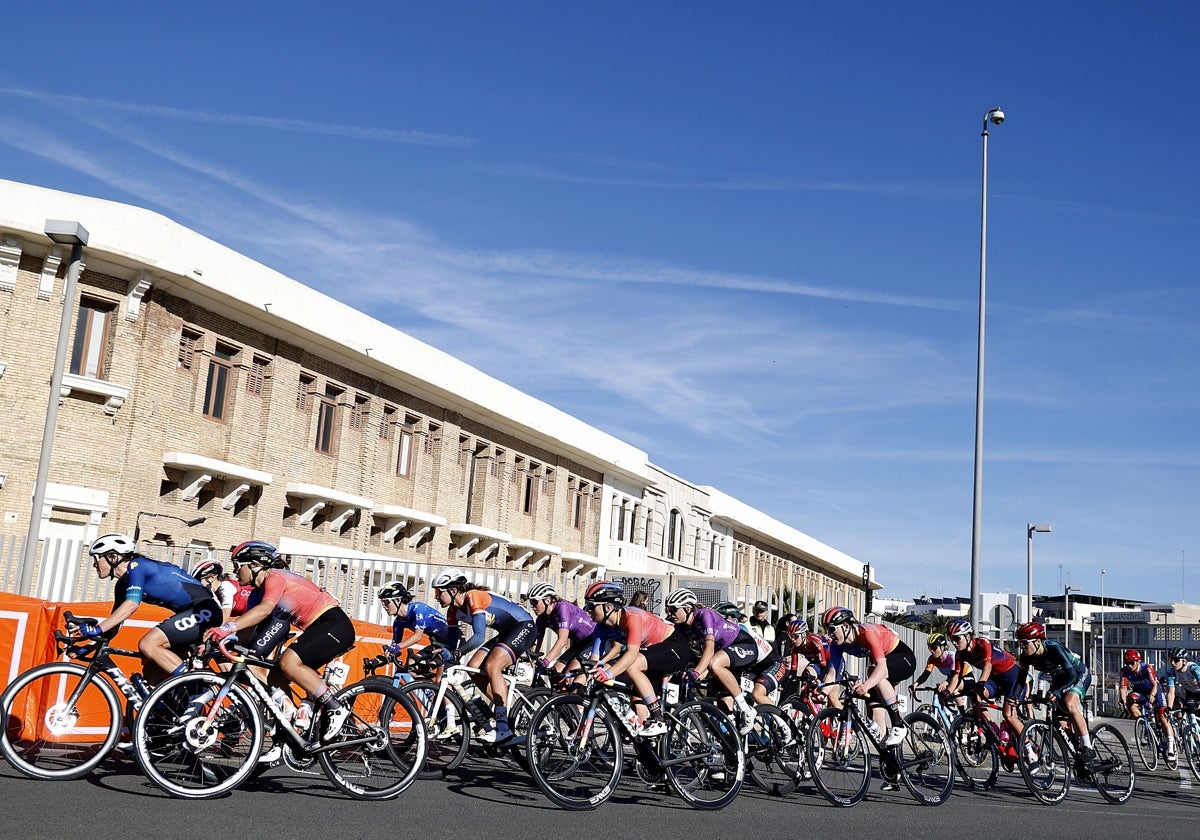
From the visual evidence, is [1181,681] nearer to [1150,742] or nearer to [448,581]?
[1150,742]

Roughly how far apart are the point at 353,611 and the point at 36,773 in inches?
369

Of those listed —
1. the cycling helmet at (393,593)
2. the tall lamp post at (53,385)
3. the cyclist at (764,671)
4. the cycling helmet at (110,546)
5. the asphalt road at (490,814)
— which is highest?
the tall lamp post at (53,385)

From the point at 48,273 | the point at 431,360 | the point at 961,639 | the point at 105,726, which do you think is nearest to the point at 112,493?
the point at 48,273

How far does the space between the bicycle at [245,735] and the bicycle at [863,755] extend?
3.73 m

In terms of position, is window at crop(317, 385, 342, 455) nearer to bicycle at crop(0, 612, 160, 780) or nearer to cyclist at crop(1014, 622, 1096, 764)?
cyclist at crop(1014, 622, 1096, 764)

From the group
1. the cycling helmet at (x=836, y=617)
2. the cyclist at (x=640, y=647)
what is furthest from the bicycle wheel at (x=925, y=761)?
the cyclist at (x=640, y=647)

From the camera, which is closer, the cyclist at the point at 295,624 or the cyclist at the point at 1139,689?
the cyclist at the point at 295,624

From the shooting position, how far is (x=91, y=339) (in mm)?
21922

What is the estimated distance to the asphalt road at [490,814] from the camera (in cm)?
784

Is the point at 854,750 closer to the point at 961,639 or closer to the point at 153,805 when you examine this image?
the point at 961,639

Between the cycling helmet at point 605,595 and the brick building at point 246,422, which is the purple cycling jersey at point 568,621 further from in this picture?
the brick building at point 246,422

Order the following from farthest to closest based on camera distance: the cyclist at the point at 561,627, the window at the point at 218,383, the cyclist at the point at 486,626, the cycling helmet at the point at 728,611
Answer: the window at the point at 218,383, the cycling helmet at the point at 728,611, the cyclist at the point at 561,627, the cyclist at the point at 486,626

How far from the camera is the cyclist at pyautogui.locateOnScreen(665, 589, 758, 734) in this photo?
37.7ft

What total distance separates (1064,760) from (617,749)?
5.43 meters
